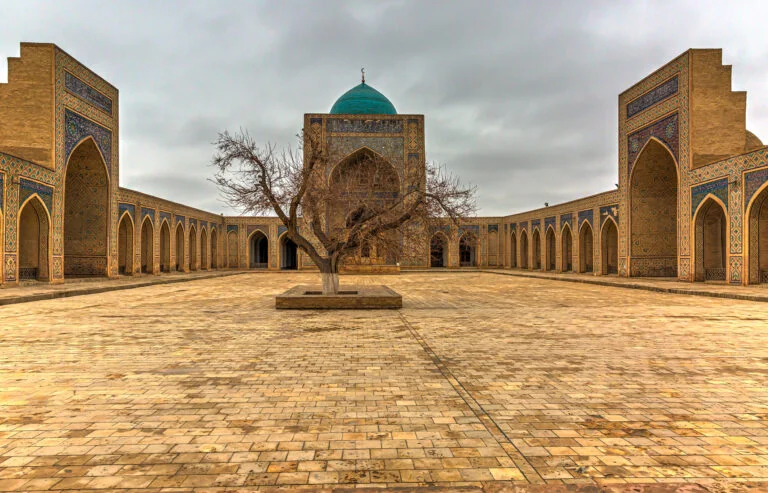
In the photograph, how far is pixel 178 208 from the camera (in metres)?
23.2

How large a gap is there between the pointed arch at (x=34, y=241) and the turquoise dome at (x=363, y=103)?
16451mm

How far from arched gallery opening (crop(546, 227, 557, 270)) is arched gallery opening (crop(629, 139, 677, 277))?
6939 millimetres

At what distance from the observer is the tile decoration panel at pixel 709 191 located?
1333 cm

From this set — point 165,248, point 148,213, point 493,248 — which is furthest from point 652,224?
point 165,248

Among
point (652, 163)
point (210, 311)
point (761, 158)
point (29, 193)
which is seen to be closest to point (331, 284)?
point (210, 311)

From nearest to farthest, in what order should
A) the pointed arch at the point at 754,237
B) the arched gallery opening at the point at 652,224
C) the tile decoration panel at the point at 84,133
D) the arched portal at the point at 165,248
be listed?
the pointed arch at the point at 754,237 < the tile decoration panel at the point at 84,133 < the arched gallery opening at the point at 652,224 < the arched portal at the point at 165,248

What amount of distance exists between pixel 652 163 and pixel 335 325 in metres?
15.8

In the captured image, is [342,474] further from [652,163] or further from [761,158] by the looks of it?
[652,163]

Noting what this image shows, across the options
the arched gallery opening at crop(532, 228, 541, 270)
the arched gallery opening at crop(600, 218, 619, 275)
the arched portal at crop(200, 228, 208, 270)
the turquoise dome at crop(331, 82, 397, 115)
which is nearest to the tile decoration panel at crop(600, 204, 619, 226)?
the arched gallery opening at crop(600, 218, 619, 275)

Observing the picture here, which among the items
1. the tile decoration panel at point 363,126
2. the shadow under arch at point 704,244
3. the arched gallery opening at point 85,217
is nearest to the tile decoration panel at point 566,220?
the shadow under arch at point 704,244

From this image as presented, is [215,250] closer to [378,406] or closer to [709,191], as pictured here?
[709,191]

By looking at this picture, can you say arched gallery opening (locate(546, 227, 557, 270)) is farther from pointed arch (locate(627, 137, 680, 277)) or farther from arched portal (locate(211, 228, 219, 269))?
arched portal (locate(211, 228, 219, 269))

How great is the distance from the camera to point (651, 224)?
17.4 metres

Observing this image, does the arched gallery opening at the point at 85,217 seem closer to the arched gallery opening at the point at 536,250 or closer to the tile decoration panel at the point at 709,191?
the tile decoration panel at the point at 709,191
